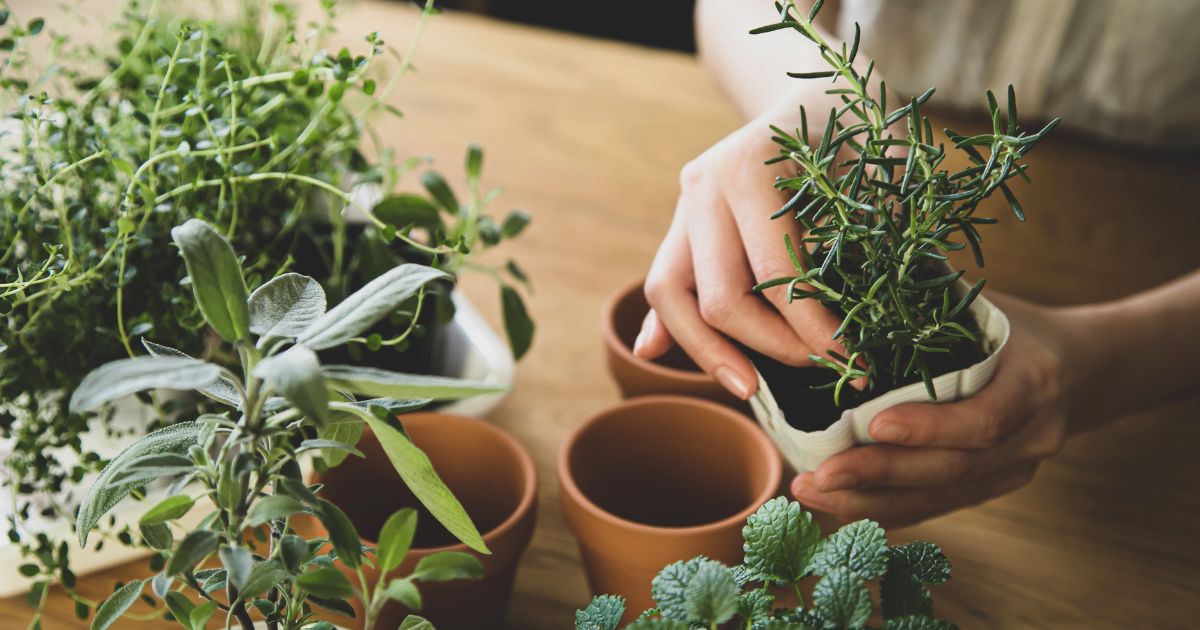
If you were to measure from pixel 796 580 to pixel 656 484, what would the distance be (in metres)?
0.28

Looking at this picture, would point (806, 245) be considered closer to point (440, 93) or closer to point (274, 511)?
point (274, 511)

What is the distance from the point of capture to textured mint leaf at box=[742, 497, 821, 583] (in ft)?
1.61

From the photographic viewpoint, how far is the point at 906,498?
727mm

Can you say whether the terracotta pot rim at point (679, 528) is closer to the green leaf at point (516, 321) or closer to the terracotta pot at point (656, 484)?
the terracotta pot at point (656, 484)

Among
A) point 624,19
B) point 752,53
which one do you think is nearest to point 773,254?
point 752,53

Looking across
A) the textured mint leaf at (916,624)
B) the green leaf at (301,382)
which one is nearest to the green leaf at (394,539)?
the green leaf at (301,382)

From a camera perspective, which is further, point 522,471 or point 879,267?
point 522,471

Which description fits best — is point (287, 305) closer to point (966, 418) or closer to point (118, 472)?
point (118, 472)

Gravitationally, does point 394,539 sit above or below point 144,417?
above

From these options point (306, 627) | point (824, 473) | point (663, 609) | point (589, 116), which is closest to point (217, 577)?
point (306, 627)

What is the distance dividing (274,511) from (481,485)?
32 centimetres

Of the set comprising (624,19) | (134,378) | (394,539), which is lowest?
(624,19)

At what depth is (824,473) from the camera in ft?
2.16

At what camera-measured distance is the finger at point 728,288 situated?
657 mm
